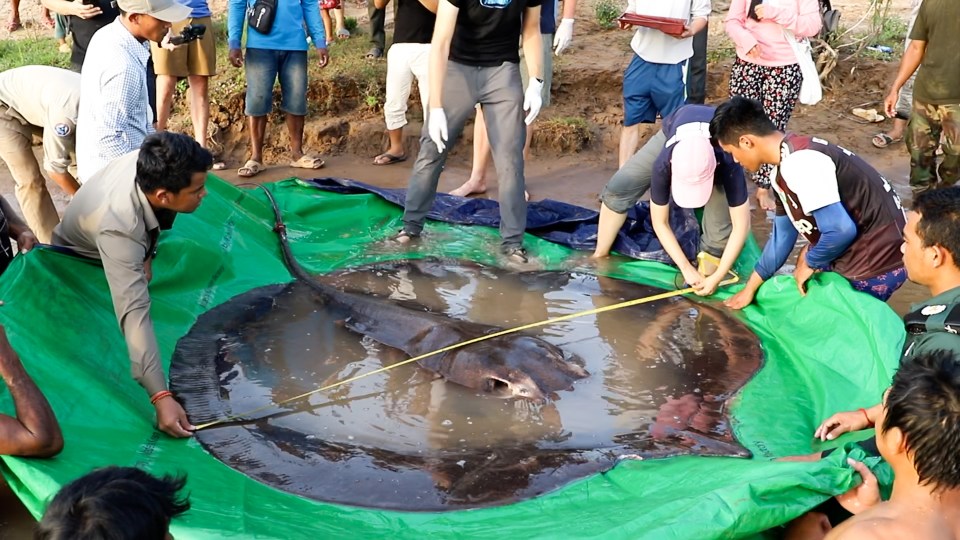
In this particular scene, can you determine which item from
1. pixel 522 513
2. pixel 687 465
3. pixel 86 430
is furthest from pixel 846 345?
pixel 86 430

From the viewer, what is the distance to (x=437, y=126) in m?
5.71

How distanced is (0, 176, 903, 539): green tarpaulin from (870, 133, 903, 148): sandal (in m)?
3.72

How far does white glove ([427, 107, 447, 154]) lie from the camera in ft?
18.7

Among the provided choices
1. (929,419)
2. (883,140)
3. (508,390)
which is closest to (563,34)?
(883,140)

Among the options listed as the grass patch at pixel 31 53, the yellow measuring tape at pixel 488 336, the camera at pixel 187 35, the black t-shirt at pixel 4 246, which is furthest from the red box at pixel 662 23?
the grass patch at pixel 31 53

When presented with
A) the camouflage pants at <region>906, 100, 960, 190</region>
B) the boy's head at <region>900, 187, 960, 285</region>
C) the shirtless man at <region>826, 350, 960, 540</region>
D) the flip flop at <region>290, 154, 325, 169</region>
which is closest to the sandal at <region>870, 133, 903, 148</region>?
the camouflage pants at <region>906, 100, 960, 190</region>

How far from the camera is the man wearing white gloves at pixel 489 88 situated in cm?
565

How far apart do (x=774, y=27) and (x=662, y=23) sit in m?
0.86

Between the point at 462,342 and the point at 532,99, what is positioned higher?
the point at 532,99

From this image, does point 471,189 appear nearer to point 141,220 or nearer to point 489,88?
point 489,88

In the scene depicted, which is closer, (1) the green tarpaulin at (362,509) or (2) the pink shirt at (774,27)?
(1) the green tarpaulin at (362,509)

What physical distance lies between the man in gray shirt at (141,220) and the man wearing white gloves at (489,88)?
2189 millimetres

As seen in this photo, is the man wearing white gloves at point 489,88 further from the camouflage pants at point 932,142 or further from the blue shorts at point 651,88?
the camouflage pants at point 932,142

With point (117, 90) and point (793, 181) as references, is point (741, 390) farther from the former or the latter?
point (117, 90)
